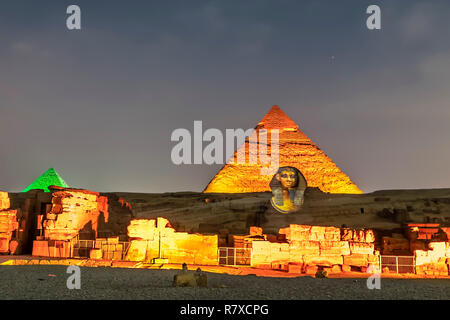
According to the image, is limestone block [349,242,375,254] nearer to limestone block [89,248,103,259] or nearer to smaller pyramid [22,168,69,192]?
limestone block [89,248,103,259]

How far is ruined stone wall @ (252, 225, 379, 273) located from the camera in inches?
394

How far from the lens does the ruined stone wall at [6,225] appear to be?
12742 mm

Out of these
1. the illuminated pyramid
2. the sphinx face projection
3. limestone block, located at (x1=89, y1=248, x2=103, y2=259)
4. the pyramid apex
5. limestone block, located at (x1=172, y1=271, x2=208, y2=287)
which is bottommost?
limestone block, located at (x1=89, y1=248, x2=103, y2=259)

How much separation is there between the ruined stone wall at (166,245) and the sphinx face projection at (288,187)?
10.4m

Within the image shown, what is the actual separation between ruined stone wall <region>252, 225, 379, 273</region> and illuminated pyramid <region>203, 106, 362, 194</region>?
45523 mm

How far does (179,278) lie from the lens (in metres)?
6.76

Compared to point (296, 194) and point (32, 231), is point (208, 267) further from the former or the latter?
point (296, 194)

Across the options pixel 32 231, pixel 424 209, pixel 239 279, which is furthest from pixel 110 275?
pixel 424 209

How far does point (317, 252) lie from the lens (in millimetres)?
10055

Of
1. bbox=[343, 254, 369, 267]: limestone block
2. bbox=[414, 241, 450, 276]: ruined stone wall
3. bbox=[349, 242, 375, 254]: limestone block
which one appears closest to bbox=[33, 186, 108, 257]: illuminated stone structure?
bbox=[343, 254, 369, 267]: limestone block

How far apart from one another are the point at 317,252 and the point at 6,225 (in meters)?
8.77

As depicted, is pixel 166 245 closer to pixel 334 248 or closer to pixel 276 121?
pixel 334 248

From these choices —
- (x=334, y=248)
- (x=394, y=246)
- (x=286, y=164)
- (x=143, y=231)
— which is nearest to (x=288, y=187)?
(x=394, y=246)
